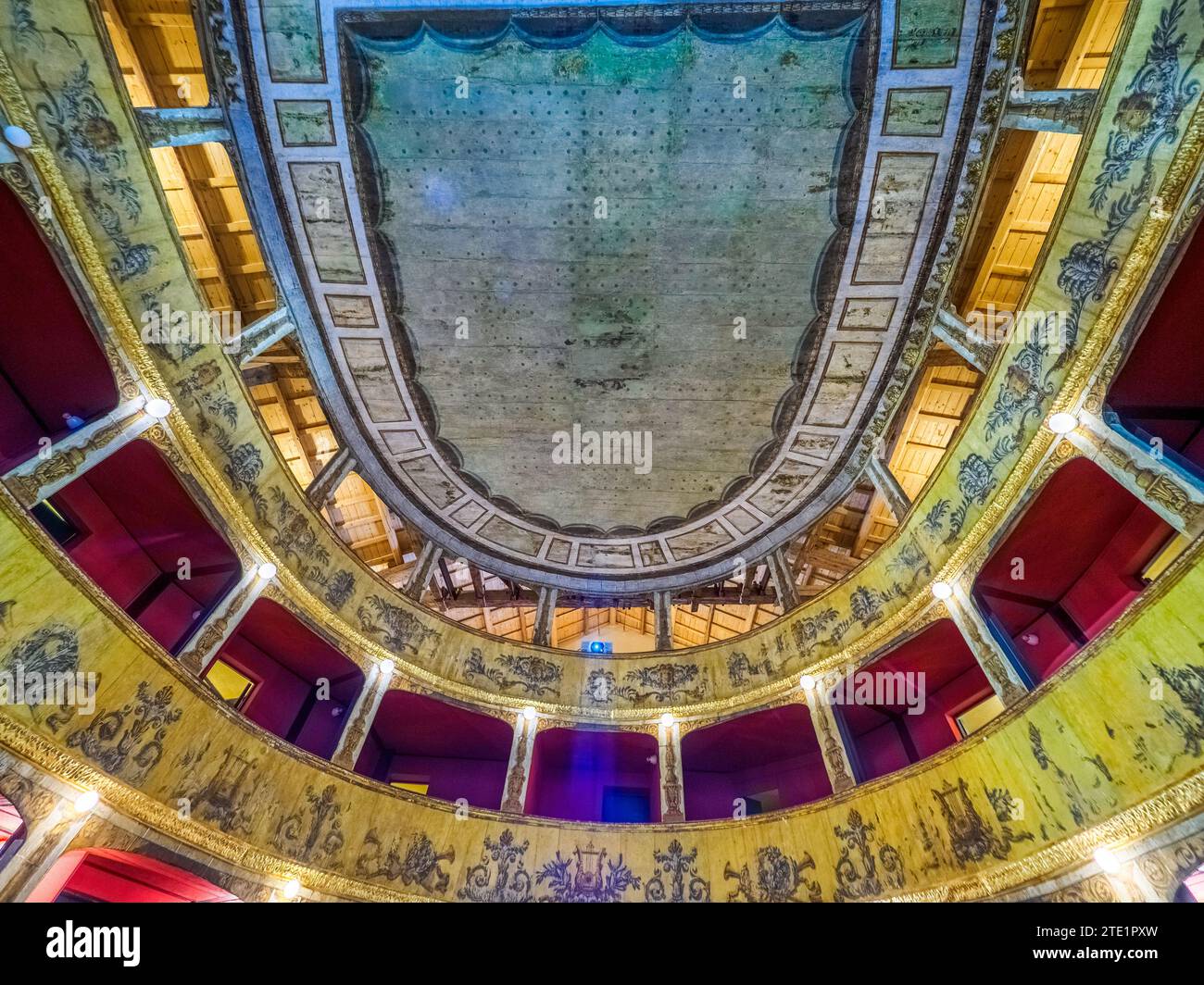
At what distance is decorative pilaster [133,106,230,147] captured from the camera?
28.8 feet

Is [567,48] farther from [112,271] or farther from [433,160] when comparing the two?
[112,271]

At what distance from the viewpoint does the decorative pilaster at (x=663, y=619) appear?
1491 centimetres

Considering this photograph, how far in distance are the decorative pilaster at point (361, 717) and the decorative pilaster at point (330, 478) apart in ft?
12.9

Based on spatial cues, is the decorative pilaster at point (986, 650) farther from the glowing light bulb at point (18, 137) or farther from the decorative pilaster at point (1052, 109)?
the glowing light bulb at point (18, 137)

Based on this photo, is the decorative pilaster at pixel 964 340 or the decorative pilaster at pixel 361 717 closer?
the decorative pilaster at pixel 964 340

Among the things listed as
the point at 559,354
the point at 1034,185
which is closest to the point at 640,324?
the point at 559,354

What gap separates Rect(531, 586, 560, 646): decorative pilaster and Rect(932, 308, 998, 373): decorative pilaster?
36.7 feet

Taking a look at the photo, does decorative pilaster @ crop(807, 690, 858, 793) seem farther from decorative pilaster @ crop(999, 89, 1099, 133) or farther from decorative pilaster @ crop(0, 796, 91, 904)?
decorative pilaster @ crop(0, 796, 91, 904)

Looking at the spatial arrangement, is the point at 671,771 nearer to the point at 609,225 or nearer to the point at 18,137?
the point at 609,225

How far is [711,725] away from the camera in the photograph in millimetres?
12820

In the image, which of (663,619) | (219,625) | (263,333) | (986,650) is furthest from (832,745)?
(263,333)

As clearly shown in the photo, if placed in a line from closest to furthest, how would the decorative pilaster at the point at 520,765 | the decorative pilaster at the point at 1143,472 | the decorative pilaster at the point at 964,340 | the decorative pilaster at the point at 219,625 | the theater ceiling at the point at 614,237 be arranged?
the decorative pilaster at the point at 1143,472 < the decorative pilaster at the point at 219,625 < the theater ceiling at the point at 614,237 < the decorative pilaster at the point at 964,340 < the decorative pilaster at the point at 520,765

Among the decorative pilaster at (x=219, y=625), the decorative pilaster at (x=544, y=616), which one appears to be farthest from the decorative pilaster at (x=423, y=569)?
the decorative pilaster at (x=219, y=625)

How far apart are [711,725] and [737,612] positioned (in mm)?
6994
